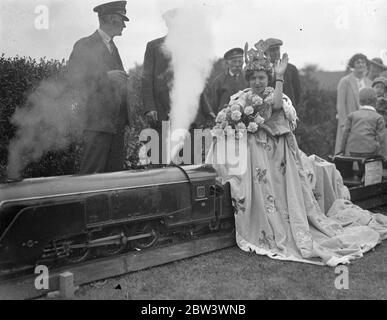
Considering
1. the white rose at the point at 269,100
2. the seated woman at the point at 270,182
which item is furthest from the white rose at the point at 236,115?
the white rose at the point at 269,100

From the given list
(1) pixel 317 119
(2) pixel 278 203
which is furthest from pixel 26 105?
(1) pixel 317 119

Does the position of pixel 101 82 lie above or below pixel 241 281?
above

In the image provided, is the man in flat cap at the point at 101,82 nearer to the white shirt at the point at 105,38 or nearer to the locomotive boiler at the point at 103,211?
the white shirt at the point at 105,38

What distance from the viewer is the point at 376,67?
12.9 m

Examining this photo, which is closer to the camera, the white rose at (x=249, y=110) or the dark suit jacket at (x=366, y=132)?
the white rose at (x=249, y=110)

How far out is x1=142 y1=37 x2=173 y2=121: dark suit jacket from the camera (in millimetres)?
6379

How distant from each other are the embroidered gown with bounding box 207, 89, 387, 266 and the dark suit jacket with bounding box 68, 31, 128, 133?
123 cm

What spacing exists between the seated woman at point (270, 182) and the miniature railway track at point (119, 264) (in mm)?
360

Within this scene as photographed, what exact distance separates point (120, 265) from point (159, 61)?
2778 millimetres

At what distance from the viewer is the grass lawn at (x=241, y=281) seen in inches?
169

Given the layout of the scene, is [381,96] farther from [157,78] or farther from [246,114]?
[157,78]

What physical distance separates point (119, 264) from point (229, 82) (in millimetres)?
4318

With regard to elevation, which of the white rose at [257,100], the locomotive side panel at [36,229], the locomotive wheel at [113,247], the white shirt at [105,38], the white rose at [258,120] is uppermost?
the white shirt at [105,38]

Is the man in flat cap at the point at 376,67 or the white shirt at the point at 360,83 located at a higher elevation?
the man in flat cap at the point at 376,67
